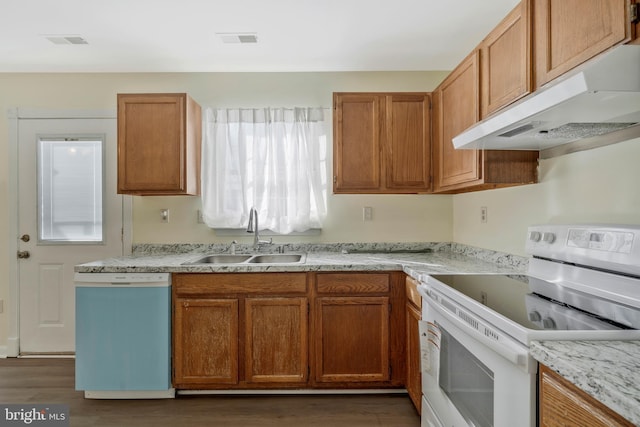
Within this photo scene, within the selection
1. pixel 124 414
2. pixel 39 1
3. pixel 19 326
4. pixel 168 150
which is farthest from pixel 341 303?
pixel 19 326

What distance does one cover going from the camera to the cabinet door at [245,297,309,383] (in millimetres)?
2215

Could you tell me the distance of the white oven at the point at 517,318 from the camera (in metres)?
1.00

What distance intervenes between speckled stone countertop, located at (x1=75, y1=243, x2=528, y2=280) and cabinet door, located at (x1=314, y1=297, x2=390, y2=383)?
0.76ft

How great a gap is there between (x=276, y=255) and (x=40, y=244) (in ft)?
6.43

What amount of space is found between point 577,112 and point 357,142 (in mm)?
1530

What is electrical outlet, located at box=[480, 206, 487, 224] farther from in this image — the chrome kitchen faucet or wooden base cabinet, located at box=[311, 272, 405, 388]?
the chrome kitchen faucet

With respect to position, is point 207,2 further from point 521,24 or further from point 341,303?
point 341,303

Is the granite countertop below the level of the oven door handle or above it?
above

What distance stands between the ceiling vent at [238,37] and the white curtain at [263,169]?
539mm

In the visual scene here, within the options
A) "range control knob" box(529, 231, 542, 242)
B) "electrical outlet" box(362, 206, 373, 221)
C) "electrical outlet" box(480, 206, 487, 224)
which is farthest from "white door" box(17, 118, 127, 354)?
"range control knob" box(529, 231, 542, 242)

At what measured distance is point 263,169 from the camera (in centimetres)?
286

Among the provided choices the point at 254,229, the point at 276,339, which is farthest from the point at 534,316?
the point at 254,229

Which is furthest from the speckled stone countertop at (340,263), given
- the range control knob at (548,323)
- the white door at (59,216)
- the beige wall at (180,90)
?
the range control knob at (548,323)

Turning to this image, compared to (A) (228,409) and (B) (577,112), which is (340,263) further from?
(B) (577,112)
